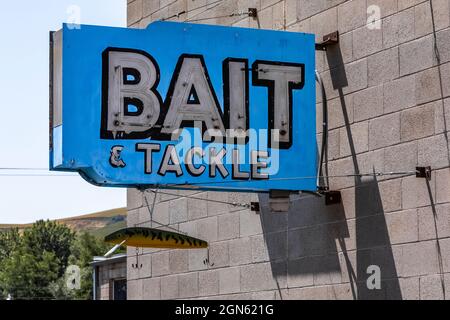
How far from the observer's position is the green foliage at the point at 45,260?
119938 mm

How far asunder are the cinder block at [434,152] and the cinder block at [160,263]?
7.57 meters

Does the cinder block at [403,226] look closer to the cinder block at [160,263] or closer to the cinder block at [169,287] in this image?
the cinder block at [169,287]

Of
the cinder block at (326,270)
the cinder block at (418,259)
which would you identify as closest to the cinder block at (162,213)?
the cinder block at (326,270)

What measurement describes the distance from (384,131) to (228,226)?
453 centimetres

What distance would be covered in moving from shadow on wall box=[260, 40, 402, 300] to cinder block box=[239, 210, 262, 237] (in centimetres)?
18

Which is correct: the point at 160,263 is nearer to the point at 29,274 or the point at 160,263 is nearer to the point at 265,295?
the point at 265,295

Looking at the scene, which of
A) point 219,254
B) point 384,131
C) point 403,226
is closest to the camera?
point 403,226

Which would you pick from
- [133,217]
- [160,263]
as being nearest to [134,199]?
[133,217]

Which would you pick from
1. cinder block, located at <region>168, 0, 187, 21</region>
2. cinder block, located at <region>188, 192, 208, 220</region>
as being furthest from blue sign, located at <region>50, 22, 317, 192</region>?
cinder block, located at <region>168, 0, 187, 21</region>

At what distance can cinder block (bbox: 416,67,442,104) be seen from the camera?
16016 millimetres

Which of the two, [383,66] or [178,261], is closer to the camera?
[383,66]

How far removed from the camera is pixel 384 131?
55.5 feet
